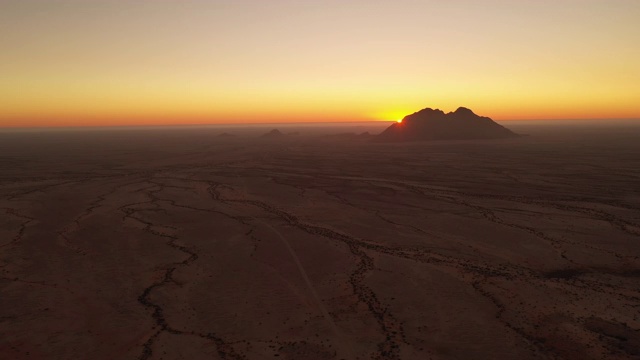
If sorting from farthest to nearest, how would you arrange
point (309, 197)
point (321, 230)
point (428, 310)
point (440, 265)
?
point (309, 197)
point (321, 230)
point (440, 265)
point (428, 310)

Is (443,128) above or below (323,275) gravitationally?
above

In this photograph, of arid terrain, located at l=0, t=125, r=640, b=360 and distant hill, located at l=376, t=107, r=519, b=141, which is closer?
arid terrain, located at l=0, t=125, r=640, b=360

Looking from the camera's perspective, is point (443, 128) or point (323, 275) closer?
point (323, 275)

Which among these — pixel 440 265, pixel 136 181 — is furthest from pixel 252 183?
pixel 440 265

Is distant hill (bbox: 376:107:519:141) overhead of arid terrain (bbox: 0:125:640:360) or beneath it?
overhead

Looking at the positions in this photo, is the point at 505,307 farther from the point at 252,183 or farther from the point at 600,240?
the point at 252,183
